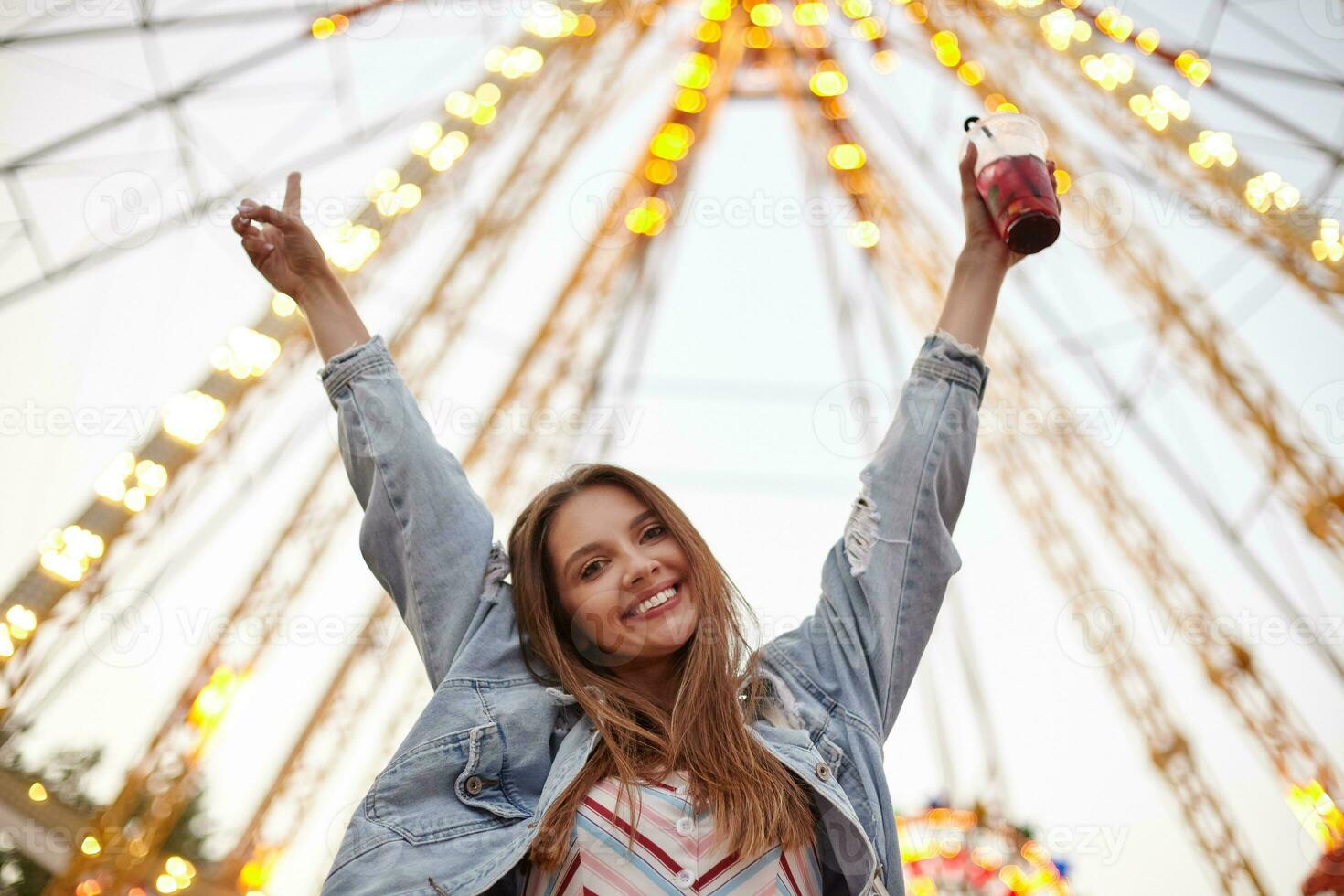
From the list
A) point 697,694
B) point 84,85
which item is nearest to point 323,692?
point 84,85

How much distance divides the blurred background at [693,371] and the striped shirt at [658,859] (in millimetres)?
6497

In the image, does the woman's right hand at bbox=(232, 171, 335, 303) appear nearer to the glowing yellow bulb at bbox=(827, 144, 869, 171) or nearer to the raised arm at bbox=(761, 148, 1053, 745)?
the raised arm at bbox=(761, 148, 1053, 745)

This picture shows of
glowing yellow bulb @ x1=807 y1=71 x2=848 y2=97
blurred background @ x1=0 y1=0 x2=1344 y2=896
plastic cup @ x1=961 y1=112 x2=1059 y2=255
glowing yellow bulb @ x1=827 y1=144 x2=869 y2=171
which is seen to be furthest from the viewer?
glowing yellow bulb @ x1=827 y1=144 x2=869 y2=171

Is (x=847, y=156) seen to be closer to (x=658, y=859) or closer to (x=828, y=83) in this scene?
(x=828, y=83)

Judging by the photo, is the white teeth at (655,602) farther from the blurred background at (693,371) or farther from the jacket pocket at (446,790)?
the blurred background at (693,371)

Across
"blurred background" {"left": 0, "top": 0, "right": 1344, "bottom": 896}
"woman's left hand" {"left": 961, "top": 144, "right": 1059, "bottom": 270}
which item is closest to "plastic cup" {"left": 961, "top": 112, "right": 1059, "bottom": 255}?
"woman's left hand" {"left": 961, "top": 144, "right": 1059, "bottom": 270}

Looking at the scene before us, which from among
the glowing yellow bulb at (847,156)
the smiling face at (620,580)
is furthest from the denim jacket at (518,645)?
the glowing yellow bulb at (847,156)

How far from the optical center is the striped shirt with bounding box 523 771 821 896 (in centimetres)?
185

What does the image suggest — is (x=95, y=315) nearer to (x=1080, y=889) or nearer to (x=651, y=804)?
(x=651, y=804)

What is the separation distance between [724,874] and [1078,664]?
11458mm

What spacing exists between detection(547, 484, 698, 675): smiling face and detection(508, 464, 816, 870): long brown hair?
0.03 m

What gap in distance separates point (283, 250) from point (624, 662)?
3.72ft

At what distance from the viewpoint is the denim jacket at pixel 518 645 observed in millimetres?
1951

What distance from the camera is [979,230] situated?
2.46 metres
